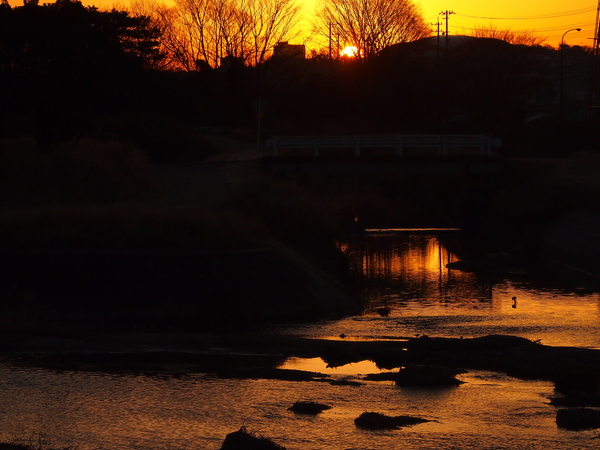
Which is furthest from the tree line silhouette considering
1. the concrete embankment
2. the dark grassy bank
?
the concrete embankment

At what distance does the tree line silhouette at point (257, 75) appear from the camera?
185ft

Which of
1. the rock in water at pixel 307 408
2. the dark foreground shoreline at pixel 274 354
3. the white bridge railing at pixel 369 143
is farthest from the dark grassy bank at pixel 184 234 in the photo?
the rock in water at pixel 307 408

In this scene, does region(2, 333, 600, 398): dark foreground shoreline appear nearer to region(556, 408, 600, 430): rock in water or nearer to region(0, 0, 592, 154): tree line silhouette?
region(556, 408, 600, 430): rock in water

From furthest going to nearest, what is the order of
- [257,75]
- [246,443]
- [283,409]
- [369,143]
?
1. [257,75]
2. [369,143]
3. [283,409]
4. [246,443]

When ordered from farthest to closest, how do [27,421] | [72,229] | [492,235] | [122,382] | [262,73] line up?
[262,73] < [492,235] < [72,229] < [122,382] < [27,421]

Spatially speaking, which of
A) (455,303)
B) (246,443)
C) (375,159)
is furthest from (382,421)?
(375,159)

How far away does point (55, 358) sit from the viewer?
15.4 meters

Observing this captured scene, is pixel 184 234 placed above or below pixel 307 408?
above

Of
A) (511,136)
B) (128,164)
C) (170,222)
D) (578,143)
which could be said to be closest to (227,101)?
(511,136)

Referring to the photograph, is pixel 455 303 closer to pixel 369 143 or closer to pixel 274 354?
pixel 274 354

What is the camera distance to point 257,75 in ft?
267

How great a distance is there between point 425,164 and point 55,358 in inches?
1124

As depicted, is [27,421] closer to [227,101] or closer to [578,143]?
[578,143]

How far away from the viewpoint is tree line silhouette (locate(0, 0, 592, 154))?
56.5m
